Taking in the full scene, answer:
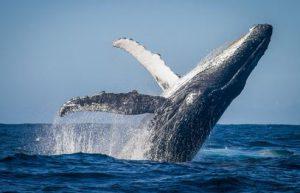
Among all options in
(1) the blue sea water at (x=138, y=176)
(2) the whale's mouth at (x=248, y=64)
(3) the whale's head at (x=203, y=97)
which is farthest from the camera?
(2) the whale's mouth at (x=248, y=64)

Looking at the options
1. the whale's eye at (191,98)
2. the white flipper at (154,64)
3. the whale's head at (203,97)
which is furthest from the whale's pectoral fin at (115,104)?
the white flipper at (154,64)

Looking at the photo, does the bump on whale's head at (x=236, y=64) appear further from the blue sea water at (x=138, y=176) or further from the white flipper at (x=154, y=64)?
the blue sea water at (x=138, y=176)

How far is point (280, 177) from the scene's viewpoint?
8.03 meters

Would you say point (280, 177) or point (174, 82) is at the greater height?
point (174, 82)

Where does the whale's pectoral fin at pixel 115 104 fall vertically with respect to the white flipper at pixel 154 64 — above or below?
below

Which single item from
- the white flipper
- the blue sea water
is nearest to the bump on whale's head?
the white flipper

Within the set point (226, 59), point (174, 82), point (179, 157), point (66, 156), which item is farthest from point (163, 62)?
point (66, 156)

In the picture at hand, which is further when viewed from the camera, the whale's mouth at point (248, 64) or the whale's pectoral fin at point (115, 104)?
the whale's mouth at point (248, 64)

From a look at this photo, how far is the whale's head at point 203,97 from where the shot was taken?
9.25 m

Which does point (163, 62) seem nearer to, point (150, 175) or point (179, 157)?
point (179, 157)

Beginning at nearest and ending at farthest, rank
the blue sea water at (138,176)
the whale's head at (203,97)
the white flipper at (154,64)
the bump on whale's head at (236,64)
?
the blue sea water at (138,176) → the whale's head at (203,97) → the bump on whale's head at (236,64) → the white flipper at (154,64)

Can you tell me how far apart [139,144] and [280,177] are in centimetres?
271

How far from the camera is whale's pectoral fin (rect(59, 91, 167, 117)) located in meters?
9.27

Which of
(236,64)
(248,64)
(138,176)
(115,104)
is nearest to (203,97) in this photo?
(236,64)
